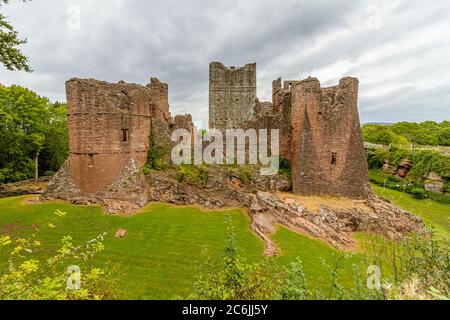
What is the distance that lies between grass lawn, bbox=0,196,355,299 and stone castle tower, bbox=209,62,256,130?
23.3 m

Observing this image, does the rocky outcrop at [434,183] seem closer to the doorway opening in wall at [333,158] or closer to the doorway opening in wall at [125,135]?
the doorway opening in wall at [333,158]

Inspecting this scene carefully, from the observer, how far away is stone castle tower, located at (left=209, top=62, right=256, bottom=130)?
37.3m

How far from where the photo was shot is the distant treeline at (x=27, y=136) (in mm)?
28031

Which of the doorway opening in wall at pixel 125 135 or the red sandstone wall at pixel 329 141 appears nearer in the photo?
the doorway opening in wall at pixel 125 135

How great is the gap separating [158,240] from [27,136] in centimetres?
2597

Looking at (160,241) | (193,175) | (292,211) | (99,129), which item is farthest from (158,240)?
(99,129)

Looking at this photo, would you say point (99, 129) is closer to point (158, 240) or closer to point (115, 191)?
point (115, 191)

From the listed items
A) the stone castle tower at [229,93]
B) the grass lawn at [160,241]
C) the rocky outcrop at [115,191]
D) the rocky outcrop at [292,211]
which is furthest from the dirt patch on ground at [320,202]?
A: the stone castle tower at [229,93]

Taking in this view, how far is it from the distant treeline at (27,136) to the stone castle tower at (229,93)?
821 inches

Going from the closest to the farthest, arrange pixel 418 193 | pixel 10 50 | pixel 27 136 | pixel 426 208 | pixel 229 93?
1. pixel 10 50
2. pixel 426 208
3. pixel 27 136
4. pixel 418 193
5. pixel 229 93

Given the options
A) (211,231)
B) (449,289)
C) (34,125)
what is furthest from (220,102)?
(449,289)

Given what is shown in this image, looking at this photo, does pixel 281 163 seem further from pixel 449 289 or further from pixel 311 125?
pixel 449 289

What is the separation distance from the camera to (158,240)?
1275 centimetres
